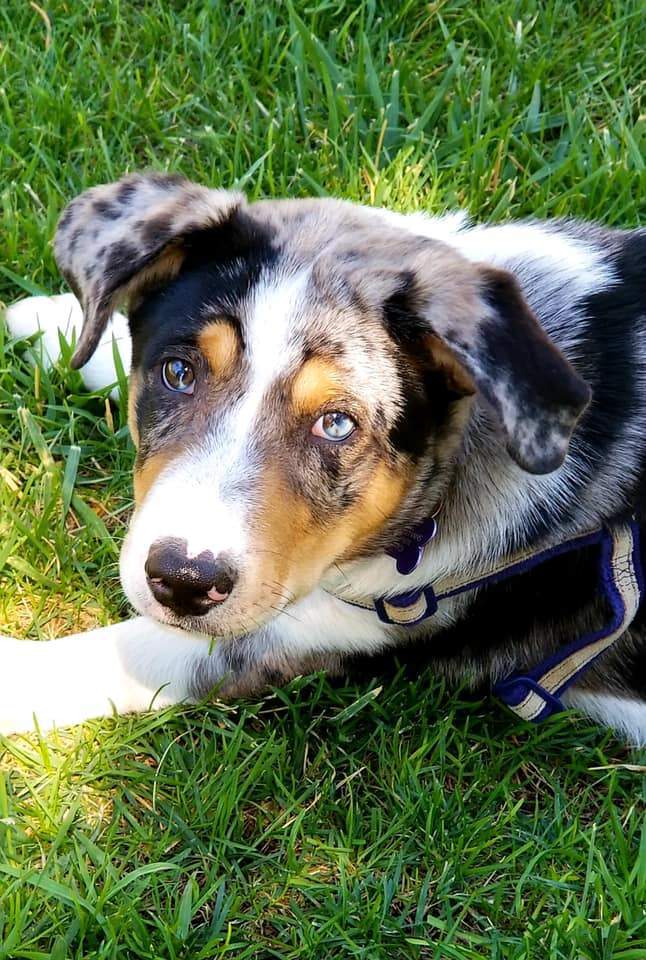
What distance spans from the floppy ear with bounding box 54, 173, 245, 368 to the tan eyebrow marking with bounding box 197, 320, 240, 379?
29cm

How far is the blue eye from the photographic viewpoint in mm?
3025

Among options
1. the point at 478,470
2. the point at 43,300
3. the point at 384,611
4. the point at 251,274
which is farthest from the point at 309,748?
the point at 43,300

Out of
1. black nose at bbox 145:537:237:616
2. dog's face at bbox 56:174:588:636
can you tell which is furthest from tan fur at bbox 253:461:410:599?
black nose at bbox 145:537:237:616

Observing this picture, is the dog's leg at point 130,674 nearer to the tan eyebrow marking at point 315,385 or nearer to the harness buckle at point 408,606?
the harness buckle at point 408,606

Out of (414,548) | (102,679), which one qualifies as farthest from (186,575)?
(102,679)

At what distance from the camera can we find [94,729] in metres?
3.76

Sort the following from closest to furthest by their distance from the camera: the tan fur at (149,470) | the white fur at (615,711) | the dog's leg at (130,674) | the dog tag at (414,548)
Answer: the tan fur at (149,470) < the dog tag at (414,548) < the dog's leg at (130,674) < the white fur at (615,711)

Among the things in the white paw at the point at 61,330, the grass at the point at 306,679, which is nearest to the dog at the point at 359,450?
the grass at the point at 306,679

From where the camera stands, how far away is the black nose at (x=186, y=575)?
9.22 feet

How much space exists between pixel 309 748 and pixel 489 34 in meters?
3.57

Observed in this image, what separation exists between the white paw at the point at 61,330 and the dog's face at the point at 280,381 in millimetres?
1181

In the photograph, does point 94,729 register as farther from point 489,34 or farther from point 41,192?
point 489,34

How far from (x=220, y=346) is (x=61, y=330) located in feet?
5.47

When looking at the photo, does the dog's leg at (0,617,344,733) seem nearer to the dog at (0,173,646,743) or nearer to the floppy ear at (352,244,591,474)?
the dog at (0,173,646,743)
